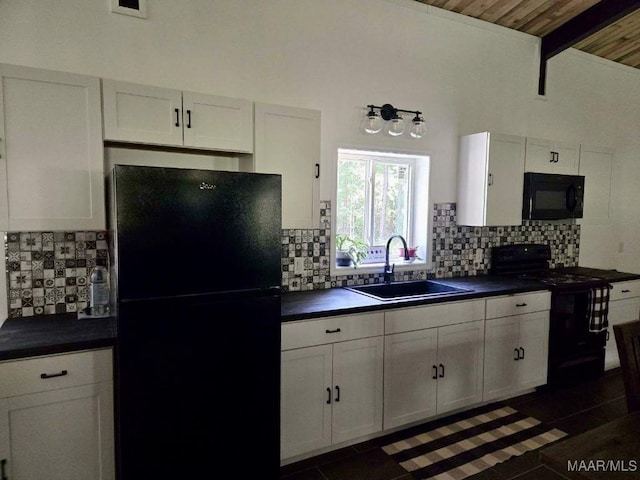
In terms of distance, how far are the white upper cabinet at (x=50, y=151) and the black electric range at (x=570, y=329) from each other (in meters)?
3.21

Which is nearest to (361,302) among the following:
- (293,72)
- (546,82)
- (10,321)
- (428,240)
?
(428,240)

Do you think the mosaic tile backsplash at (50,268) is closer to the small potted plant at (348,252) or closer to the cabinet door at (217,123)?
the cabinet door at (217,123)

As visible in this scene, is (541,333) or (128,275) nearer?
(128,275)

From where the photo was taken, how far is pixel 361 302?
100 inches

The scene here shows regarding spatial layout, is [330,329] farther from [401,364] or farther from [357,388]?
[401,364]

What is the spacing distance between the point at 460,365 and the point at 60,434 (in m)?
2.36

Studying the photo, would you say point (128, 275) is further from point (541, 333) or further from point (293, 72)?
point (541, 333)

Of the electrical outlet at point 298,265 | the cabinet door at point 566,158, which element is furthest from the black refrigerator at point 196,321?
Result: the cabinet door at point 566,158

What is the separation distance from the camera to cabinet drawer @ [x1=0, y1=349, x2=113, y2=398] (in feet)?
5.54

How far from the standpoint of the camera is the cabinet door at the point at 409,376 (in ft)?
8.54

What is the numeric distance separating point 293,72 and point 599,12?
2.63m

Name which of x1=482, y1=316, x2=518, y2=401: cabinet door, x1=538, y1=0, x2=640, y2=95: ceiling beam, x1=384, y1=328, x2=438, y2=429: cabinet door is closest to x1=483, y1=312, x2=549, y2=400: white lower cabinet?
x1=482, y1=316, x2=518, y2=401: cabinet door

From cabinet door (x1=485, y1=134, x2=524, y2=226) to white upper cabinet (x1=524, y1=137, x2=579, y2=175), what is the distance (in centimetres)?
12

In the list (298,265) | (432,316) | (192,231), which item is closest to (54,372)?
(192,231)
